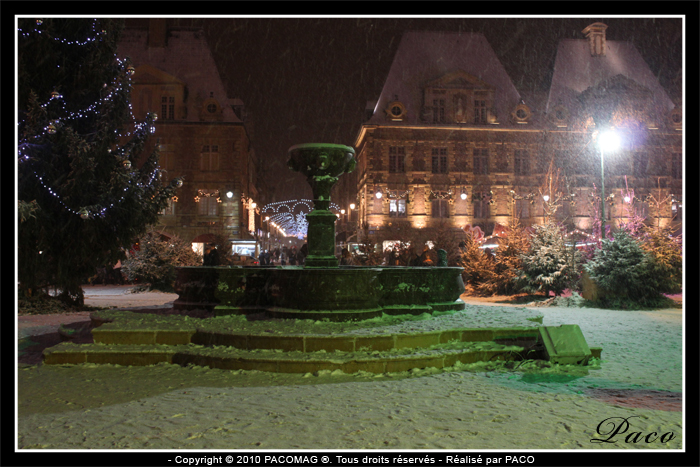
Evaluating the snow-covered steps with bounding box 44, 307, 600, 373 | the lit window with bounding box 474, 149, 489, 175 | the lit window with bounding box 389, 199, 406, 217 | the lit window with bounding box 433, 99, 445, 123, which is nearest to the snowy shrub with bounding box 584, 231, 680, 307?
the snow-covered steps with bounding box 44, 307, 600, 373

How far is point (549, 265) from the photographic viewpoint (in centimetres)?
1767

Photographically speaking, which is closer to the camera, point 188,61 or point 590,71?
point 188,61

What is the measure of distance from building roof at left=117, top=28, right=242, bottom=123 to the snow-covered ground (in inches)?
1618

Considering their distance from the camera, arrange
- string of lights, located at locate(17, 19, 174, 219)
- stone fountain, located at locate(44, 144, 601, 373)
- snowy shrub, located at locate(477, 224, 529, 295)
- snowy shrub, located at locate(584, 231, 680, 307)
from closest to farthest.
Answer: stone fountain, located at locate(44, 144, 601, 373)
string of lights, located at locate(17, 19, 174, 219)
snowy shrub, located at locate(584, 231, 680, 307)
snowy shrub, located at locate(477, 224, 529, 295)

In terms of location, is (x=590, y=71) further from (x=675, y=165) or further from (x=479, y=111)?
(x=479, y=111)

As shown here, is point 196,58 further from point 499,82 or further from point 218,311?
point 218,311

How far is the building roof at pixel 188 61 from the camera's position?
45.5 metres

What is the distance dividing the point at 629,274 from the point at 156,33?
4232 cm

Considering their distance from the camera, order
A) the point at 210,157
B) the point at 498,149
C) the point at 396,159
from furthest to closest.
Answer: the point at 498,149 < the point at 396,159 < the point at 210,157

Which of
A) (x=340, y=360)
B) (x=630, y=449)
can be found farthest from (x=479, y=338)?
(x=630, y=449)

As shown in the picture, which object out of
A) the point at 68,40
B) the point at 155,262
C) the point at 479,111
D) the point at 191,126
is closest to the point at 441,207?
the point at 479,111

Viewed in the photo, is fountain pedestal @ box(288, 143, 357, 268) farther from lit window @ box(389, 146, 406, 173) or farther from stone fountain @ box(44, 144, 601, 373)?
lit window @ box(389, 146, 406, 173)

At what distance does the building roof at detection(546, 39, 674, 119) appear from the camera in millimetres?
47031

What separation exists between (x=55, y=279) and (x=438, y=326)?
30.8 ft
